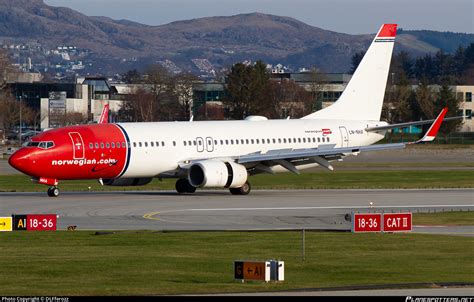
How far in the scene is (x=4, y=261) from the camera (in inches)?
1304

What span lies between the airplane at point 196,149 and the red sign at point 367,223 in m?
18.1

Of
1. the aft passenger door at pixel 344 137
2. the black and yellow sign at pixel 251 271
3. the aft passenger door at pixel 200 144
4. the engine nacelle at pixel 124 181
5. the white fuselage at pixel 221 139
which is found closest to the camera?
the black and yellow sign at pixel 251 271

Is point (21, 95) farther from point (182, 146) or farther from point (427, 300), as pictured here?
point (427, 300)

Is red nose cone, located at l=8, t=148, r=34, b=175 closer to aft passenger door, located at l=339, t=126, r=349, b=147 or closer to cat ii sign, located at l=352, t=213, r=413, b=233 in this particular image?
aft passenger door, located at l=339, t=126, r=349, b=147

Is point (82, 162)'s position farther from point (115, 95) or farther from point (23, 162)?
point (115, 95)

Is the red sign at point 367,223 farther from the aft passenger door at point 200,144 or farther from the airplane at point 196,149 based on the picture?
the aft passenger door at point 200,144

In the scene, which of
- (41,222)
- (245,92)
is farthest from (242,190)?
(245,92)

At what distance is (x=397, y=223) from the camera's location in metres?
40.6

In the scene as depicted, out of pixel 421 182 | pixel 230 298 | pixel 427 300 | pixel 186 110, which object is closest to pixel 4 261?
pixel 230 298

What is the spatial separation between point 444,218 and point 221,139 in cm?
1767

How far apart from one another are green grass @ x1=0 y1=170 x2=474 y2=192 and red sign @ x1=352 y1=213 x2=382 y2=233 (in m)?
24.5

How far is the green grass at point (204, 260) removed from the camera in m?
28.2

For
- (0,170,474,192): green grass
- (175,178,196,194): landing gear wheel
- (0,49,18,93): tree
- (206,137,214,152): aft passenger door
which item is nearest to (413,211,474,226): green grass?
(206,137,214,152): aft passenger door

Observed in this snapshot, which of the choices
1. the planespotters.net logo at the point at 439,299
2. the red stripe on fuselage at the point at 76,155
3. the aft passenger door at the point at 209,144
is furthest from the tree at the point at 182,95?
the planespotters.net logo at the point at 439,299
